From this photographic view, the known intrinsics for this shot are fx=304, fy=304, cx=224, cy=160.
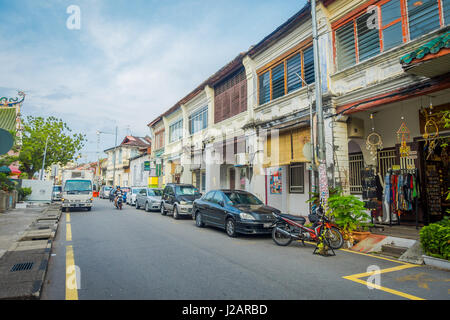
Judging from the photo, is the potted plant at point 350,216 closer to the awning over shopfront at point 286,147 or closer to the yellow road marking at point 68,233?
the awning over shopfront at point 286,147

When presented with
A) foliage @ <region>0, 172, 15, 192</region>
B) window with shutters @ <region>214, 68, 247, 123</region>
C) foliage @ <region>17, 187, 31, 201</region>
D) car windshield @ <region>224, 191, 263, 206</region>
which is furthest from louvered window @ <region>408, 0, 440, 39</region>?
foliage @ <region>17, 187, 31, 201</region>

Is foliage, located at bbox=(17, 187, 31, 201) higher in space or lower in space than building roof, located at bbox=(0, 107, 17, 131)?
lower

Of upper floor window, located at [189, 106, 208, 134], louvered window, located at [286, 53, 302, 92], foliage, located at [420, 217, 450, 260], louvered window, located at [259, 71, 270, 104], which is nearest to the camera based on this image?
foliage, located at [420, 217, 450, 260]

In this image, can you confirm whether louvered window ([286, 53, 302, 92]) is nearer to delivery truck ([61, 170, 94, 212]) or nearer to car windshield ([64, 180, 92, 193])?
delivery truck ([61, 170, 94, 212])

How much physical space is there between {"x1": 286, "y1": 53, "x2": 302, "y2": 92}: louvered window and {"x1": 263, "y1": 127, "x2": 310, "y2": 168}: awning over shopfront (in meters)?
2.00

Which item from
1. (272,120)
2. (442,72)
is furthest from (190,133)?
(442,72)

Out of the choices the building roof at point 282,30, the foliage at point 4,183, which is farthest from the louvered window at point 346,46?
the foliage at point 4,183

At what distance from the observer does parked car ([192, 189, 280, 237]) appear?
951 centimetres

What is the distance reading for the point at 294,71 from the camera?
13.8m

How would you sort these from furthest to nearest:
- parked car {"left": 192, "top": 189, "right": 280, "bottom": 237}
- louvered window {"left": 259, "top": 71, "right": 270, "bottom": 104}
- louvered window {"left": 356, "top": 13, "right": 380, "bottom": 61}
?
1. louvered window {"left": 259, "top": 71, "right": 270, "bottom": 104}
2. louvered window {"left": 356, "top": 13, "right": 380, "bottom": 61}
3. parked car {"left": 192, "top": 189, "right": 280, "bottom": 237}

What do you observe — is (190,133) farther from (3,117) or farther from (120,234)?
(3,117)

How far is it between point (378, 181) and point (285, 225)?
14.8ft

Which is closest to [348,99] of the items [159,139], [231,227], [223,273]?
[231,227]

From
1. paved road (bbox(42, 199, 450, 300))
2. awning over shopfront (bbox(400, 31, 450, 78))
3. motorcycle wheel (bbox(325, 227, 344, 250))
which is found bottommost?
paved road (bbox(42, 199, 450, 300))
